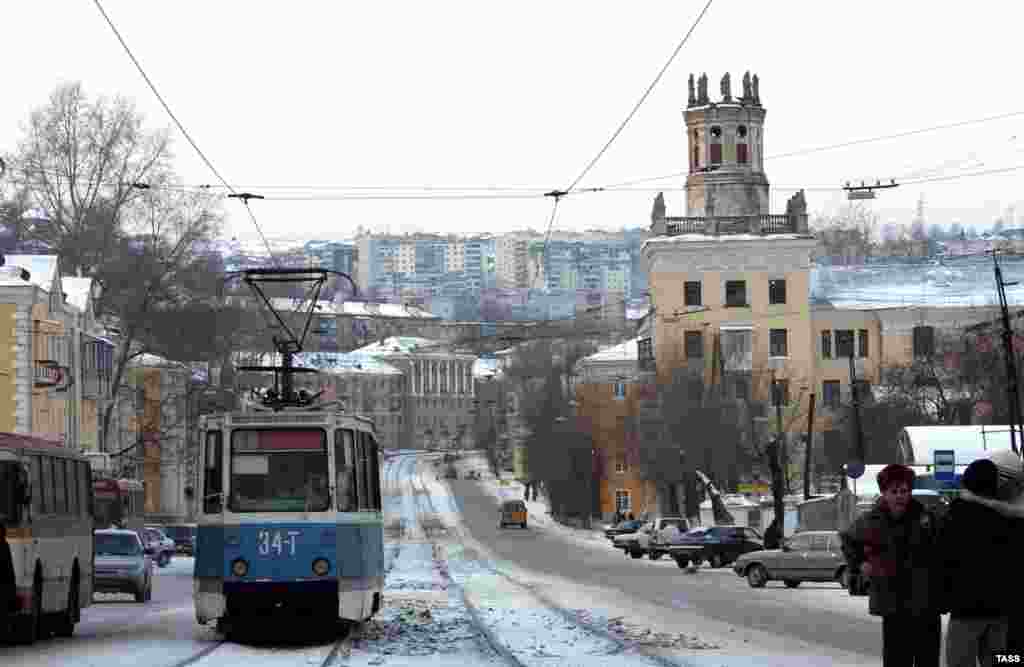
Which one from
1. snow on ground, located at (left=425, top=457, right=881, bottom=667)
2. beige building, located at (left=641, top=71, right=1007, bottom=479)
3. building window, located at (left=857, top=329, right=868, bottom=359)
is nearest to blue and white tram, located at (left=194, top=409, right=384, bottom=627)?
snow on ground, located at (left=425, top=457, right=881, bottom=667)

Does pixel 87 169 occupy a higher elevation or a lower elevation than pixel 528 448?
higher

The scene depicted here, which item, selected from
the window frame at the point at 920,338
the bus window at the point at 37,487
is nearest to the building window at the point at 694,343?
the window frame at the point at 920,338

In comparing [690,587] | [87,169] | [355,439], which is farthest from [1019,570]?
[87,169]

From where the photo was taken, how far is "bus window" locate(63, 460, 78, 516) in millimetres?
24094

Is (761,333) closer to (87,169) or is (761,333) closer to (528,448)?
(528,448)

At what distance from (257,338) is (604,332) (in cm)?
7840

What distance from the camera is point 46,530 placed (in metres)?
22.2

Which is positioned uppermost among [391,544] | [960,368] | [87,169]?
[87,169]

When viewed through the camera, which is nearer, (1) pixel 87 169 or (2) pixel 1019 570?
(2) pixel 1019 570

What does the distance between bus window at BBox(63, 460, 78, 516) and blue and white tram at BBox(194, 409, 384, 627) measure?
259 cm

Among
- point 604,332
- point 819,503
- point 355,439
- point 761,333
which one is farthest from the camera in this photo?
point 604,332

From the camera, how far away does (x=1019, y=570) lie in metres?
10.1

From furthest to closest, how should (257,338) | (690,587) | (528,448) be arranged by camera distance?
(528,448)
(257,338)
(690,587)

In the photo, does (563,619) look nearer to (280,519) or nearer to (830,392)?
(280,519)
